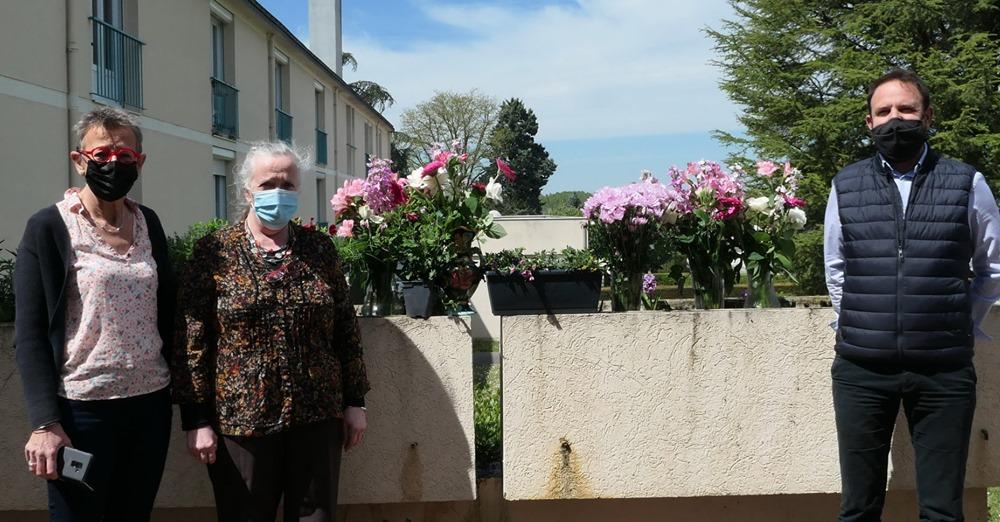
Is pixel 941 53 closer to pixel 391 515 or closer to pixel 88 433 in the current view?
pixel 391 515

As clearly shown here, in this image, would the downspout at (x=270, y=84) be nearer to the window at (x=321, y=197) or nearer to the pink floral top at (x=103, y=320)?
the window at (x=321, y=197)

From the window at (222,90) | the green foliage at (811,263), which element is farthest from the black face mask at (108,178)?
the green foliage at (811,263)

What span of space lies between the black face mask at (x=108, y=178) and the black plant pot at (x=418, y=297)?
1.13 metres

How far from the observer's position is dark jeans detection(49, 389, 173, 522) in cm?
228

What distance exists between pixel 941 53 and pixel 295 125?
15.2 m

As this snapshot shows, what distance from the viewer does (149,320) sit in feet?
7.89

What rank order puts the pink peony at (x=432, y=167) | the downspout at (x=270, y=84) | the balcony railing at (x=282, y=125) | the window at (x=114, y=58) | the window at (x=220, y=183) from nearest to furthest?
the pink peony at (x=432, y=167)
the window at (x=114, y=58)
the window at (x=220, y=183)
the downspout at (x=270, y=84)
the balcony railing at (x=282, y=125)

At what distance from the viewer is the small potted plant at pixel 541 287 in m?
3.19

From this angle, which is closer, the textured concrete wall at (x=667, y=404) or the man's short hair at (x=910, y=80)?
the man's short hair at (x=910, y=80)

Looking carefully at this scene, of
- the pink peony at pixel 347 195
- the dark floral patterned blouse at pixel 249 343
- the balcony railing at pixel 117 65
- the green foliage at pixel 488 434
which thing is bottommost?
the green foliage at pixel 488 434

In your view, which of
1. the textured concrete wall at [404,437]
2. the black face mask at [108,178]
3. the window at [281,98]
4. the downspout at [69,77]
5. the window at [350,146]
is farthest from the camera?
the window at [350,146]

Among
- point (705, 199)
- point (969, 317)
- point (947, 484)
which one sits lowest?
point (947, 484)

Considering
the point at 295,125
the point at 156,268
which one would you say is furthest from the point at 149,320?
the point at 295,125

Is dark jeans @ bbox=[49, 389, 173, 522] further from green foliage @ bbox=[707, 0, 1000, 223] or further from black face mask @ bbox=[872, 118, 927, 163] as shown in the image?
green foliage @ bbox=[707, 0, 1000, 223]
